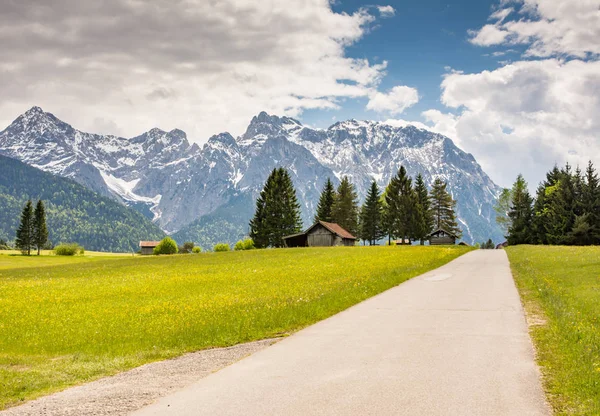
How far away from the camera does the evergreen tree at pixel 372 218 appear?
11050 cm

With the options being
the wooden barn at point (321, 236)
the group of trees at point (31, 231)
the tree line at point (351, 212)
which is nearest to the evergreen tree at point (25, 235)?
the group of trees at point (31, 231)

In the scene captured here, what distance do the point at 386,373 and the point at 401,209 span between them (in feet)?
313

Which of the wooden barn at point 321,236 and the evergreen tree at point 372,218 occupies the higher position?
the evergreen tree at point 372,218

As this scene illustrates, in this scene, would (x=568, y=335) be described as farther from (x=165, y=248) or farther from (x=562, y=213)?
(x=165, y=248)

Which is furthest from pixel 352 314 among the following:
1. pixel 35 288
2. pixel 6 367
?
pixel 35 288

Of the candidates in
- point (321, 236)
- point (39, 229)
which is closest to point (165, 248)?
point (39, 229)

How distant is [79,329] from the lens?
17.2 metres

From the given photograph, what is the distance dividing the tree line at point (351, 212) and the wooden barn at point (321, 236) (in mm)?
4584

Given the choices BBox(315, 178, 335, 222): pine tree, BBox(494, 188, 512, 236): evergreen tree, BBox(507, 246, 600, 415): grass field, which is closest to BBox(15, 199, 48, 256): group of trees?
BBox(315, 178, 335, 222): pine tree

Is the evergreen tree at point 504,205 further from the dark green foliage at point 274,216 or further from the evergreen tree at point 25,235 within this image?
the evergreen tree at point 25,235

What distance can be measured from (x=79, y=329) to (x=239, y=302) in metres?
6.42

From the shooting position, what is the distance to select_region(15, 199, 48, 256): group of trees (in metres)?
134

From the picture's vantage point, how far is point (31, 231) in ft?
446

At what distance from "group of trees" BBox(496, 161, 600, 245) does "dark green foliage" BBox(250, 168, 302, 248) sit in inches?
1695
